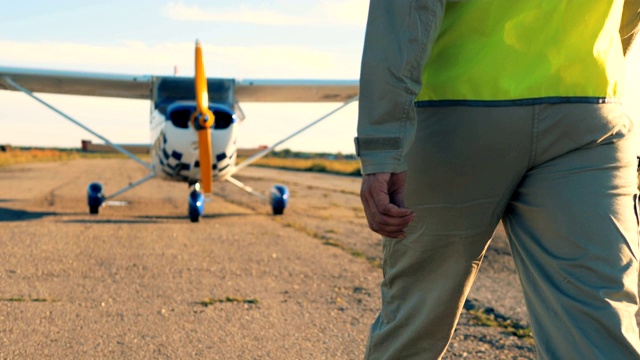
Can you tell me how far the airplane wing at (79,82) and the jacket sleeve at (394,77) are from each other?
37.3ft

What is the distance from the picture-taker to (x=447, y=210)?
1834mm

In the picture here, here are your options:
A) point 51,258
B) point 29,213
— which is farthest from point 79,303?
point 29,213

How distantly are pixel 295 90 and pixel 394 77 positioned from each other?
43.4 ft

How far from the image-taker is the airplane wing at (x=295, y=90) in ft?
45.7

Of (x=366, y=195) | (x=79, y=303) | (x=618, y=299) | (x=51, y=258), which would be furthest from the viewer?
(x=51, y=258)

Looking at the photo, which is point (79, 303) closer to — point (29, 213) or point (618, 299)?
point (618, 299)

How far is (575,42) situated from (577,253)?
502 millimetres

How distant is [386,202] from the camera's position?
1686 millimetres

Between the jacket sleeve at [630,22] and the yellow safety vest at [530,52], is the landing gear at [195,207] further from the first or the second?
the yellow safety vest at [530,52]

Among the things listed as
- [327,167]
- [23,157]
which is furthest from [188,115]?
[23,157]

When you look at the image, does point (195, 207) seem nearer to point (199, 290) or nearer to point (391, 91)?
point (199, 290)

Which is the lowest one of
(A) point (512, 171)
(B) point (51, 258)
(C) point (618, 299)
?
(B) point (51, 258)

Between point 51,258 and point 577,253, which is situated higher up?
point 577,253

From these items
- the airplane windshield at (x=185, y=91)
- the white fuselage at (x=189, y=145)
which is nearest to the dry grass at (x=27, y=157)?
the airplane windshield at (x=185, y=91)
